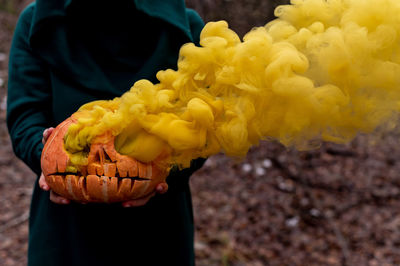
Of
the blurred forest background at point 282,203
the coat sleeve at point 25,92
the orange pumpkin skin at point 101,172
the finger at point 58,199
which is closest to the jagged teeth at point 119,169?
the orange pumpkin skin at point 101,172

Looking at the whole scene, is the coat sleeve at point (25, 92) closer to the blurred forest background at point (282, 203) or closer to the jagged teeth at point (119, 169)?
the jagged teeth at point (119, 169)

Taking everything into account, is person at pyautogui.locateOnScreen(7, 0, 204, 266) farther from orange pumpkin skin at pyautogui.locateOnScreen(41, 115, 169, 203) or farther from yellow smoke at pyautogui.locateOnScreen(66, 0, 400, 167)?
yellow smoke at pyautogui.locateOnScreen(66, 0, 400, 167)

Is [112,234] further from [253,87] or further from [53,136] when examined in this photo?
[253,87]

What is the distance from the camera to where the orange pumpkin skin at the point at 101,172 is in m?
0.94

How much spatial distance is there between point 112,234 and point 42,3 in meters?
0.74

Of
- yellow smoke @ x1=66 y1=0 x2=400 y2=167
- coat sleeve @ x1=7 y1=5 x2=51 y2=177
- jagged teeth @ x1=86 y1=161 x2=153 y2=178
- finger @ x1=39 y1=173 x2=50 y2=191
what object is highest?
yellow smoke @ x1=66 y1=0 x2=400 y2=167

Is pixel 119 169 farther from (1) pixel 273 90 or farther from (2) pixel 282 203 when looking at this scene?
(2) pixel 282 203

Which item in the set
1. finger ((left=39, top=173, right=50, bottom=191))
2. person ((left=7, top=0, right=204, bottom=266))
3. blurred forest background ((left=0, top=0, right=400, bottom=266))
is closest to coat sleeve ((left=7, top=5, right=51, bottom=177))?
person ((left=7, top=0, right=204, bottom=266))

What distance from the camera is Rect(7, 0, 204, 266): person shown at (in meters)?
1.20

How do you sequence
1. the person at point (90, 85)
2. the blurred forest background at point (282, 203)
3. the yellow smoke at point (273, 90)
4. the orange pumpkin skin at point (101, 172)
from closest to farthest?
the yellow smoke at point (273, 90)
the orange pumpkin skin at point (101, 172)
the person at point (90, 85)
the blurred forest background at point (282, 203)

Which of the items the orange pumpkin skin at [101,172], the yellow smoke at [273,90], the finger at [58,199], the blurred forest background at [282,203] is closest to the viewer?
the yellow smoke at [273,90]

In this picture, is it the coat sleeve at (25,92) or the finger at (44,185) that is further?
the coat sleeve at (25,92)

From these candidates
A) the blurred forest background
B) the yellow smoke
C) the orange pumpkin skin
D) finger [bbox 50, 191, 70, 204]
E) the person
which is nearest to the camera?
the yellow smoke

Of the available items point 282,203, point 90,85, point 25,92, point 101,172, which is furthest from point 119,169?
point 282,203
